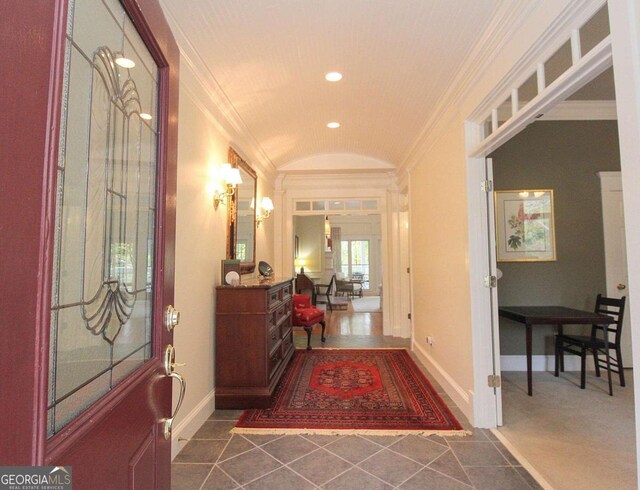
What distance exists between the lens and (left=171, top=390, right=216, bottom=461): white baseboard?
2148 mm

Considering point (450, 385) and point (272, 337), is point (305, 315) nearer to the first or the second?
point (272, 337)

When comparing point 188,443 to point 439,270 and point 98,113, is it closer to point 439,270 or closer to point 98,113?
point 98,113

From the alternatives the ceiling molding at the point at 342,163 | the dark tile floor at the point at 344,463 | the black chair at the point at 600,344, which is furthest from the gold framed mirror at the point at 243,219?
the black chair at the point at 600,344

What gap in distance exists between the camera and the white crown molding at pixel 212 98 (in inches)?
86.4

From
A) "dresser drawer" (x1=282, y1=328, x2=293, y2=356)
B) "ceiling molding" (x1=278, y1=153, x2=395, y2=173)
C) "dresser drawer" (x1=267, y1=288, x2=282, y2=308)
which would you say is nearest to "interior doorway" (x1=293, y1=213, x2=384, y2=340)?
"ceiling molding" (x1=278, y1=153, x2=395, y2=173)

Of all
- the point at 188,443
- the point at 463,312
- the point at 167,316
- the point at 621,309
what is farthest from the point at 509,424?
the point at 167,316

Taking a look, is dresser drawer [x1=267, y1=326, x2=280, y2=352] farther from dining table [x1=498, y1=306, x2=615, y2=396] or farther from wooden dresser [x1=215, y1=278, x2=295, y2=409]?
dining table [x1=498, y1=306, x2=615, y2=396]

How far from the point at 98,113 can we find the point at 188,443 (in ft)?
7.36

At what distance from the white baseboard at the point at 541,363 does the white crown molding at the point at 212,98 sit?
12.2ft

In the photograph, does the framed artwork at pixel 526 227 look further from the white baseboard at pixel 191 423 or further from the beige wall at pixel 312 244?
the beige wall at pixel 312 244

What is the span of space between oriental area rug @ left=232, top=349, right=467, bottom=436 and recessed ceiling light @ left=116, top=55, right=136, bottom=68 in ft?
7.78

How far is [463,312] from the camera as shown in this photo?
8.86ft

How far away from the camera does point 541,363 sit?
148 inches

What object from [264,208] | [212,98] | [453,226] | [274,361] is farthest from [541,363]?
[212,98]
